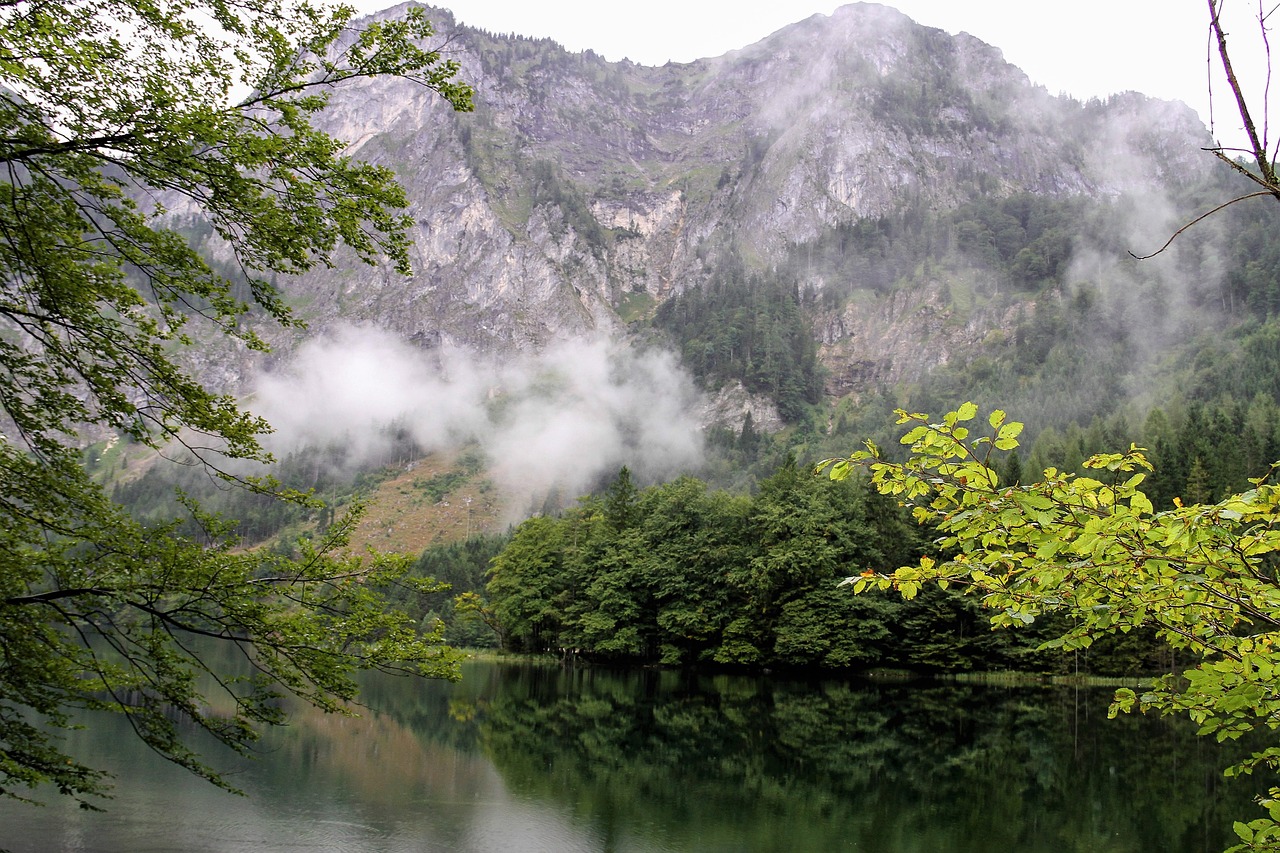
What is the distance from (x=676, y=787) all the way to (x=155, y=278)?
18761mm

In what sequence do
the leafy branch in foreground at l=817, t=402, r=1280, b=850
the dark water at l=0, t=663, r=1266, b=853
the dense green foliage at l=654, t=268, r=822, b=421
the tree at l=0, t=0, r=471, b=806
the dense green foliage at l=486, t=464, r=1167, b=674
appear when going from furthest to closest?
the dense green foliage at l=654, t=268, r=822, b=421, the dense green foliage at l=486, t=464, r=1167, b=674, the dark water at l=0, t=663, r=1266, b=853, the tree at l=0, t=0, r=471, b=806, the leafy branch in foreground at l=817, t=402, r=1280, b=850

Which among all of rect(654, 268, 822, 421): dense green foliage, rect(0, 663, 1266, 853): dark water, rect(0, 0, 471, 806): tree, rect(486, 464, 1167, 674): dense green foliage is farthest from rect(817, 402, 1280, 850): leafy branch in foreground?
rect(654, 268, 822, 421): dense green foliage

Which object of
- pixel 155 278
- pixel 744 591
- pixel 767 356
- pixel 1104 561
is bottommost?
pixel 1104 561

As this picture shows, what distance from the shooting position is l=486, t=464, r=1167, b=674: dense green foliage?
5356cm

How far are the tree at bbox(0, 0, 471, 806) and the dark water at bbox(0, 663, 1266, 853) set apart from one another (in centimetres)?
976

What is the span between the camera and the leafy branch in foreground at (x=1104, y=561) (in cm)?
428

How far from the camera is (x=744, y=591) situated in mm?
59469

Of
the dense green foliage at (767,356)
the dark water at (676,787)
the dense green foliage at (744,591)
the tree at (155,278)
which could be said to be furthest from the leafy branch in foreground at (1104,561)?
the dense green foliage at (767,356)

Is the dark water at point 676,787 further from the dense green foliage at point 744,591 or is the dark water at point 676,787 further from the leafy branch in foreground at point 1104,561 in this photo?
the dense green foliage at point 744,591

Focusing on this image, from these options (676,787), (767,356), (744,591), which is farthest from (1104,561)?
(767,356)

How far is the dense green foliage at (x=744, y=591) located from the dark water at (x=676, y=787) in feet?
54.7

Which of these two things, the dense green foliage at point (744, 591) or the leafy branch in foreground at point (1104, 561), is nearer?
the leafy branch in foreground at point (1104, 561)

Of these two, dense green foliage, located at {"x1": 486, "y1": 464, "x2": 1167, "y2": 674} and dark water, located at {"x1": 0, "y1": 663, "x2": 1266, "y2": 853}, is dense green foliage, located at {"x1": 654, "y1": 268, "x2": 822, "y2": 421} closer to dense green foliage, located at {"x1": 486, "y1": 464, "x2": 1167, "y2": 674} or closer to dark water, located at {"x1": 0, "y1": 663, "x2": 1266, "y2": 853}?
dense green foliage, located at {"x1": 486, "y1": 464, "x2": 1167, "y2": 674}

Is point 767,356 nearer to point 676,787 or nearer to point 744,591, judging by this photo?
point 744,591
